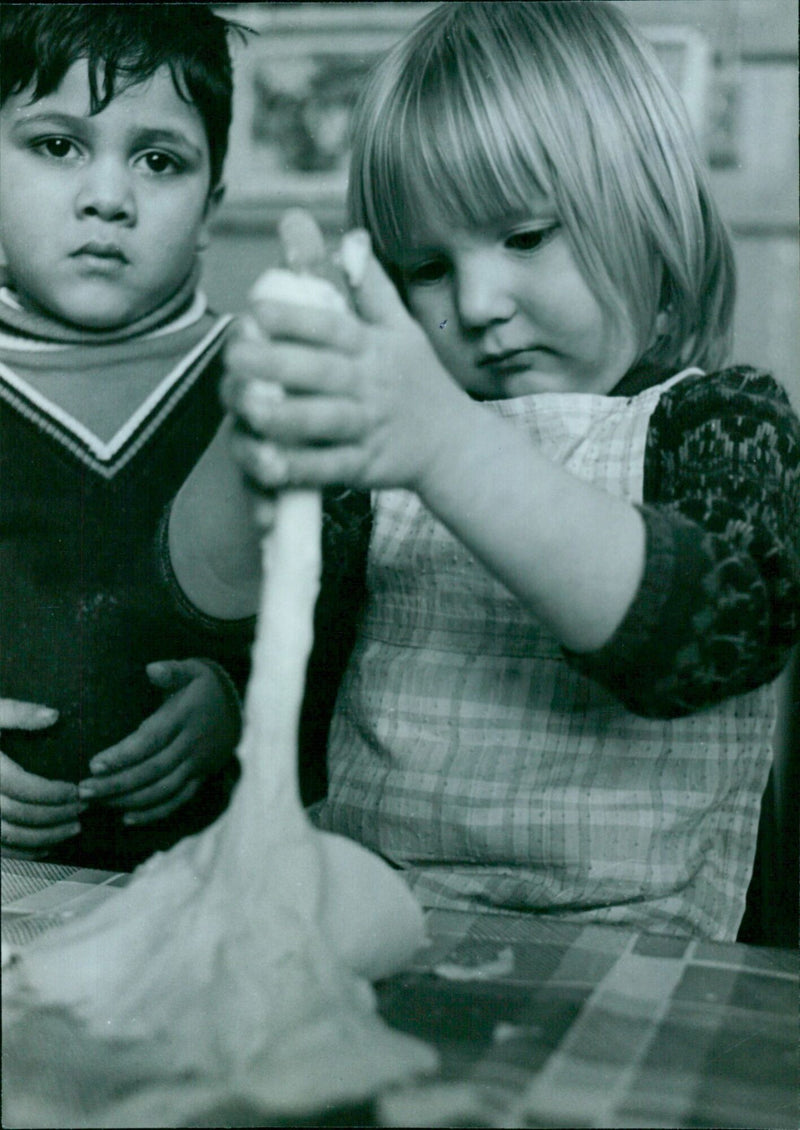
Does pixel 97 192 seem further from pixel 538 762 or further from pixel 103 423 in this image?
pixel 538 762

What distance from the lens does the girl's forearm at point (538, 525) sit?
39cm

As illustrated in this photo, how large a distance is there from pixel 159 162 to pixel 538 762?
454 millimetres

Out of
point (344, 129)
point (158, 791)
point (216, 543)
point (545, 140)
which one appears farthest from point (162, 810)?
point (344, 129)

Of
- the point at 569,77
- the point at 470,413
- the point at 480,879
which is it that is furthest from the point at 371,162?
the point at 480,879

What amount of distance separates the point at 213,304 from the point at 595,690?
65 centimetres

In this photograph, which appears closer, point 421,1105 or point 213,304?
point 421,1105

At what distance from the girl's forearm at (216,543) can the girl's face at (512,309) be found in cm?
16

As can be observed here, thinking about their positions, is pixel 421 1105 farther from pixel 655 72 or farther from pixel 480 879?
pixel 655 72

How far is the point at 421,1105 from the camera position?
1.04ft

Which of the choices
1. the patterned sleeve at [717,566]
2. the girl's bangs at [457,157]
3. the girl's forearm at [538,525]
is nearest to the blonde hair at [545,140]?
the girl's bangs at [457,157]

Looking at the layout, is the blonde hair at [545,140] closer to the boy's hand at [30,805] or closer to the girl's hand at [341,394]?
the girl's hand at [341,394]

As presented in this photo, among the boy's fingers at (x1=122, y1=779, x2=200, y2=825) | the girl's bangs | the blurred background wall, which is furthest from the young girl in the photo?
the blurred background wall

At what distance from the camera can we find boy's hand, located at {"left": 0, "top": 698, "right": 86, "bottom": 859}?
0.69 m

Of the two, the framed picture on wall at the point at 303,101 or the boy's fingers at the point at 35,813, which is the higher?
the framed picture on wall at the point at 303,101
